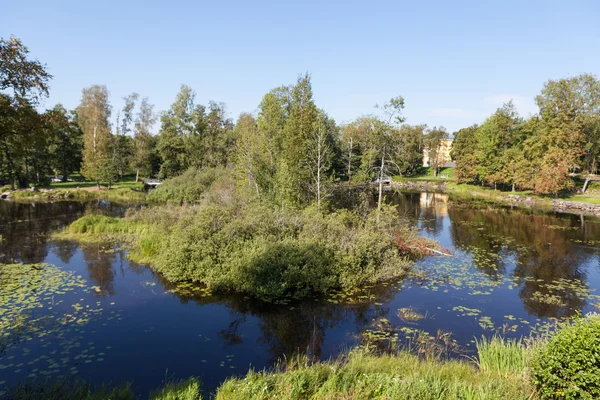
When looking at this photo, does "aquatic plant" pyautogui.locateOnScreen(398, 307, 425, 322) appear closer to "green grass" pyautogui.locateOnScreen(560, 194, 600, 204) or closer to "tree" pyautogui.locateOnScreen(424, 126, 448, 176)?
"green grass" pyautogui.locateOnScreen(560, 194, 600, 204)

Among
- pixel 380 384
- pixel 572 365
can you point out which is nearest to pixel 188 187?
pixel 380 384

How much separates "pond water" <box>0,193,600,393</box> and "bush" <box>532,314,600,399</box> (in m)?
4.42

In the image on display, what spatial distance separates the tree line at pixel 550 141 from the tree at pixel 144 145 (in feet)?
181

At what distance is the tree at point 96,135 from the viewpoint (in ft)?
167

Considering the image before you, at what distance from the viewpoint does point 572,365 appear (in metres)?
6.53

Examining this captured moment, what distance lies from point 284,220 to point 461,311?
8993mm

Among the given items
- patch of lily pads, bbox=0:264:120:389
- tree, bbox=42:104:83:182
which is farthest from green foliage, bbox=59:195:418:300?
tree, bbox=42:104:83:182

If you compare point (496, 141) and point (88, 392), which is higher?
point (496, 141)

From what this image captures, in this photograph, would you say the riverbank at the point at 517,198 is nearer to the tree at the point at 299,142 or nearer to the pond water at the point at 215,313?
the tree at the point at 299,142

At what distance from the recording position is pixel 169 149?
5800cm

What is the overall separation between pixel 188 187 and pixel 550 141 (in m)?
48.2

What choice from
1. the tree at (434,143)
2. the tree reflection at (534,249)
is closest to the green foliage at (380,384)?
the tree reflection at (534,249)

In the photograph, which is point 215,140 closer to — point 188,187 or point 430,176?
point 188,187

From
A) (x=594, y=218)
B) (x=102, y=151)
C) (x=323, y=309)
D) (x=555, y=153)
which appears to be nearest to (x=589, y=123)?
(x=555, y=153)
